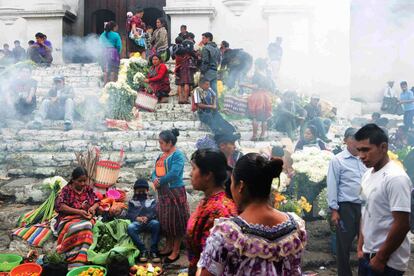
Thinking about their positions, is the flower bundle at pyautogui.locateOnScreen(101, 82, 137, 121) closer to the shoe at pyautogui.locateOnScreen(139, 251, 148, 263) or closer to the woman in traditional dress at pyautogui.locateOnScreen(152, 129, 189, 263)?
the woman in traditional dress at pyautogui.locateOnScreen(152, 129, 189, 263)

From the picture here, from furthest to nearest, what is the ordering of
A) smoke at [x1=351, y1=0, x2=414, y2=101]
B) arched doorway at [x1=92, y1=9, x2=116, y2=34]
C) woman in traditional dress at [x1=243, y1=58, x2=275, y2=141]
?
smoke at [x1=351, y1=0, x2=414, y2=101]
arched doorway at [x1=92, y1=9, x2=116, y2=34]
woman in traditional dress at [x1=243, y1=58, x2=275, y2=141]

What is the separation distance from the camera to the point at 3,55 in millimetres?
15141

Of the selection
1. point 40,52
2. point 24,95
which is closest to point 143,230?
point 24,95

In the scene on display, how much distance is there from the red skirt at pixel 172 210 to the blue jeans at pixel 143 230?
0.34 feet

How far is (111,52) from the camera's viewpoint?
37.8 ft

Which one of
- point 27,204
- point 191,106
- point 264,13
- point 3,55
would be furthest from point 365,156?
point 3,55

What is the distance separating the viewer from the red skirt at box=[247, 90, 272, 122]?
9734 millimetres

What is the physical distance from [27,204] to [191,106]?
187 inches

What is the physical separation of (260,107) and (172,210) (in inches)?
182

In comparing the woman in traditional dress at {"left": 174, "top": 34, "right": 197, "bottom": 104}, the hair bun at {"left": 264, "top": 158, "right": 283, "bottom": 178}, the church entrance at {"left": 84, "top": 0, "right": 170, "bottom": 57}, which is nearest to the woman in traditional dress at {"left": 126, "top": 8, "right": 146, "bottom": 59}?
the woman in traditional dress at {"left": 174, "top": 34, "right": 197, "bottom": 104}

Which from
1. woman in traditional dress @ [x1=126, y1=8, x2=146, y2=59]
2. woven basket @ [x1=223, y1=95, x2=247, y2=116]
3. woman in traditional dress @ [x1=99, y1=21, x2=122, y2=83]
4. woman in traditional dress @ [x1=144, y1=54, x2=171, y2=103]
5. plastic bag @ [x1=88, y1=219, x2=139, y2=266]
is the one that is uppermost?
woman in traditional dress @ [x1=126, y1=8, x2=146, y2=59]

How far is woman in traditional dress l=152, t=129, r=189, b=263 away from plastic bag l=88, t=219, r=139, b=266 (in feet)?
1.52

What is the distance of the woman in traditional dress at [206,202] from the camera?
293 cm

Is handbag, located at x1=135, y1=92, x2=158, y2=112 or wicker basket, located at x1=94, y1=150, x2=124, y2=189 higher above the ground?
handbag, located at x1=135, y1=92, x2=158, y2=112
